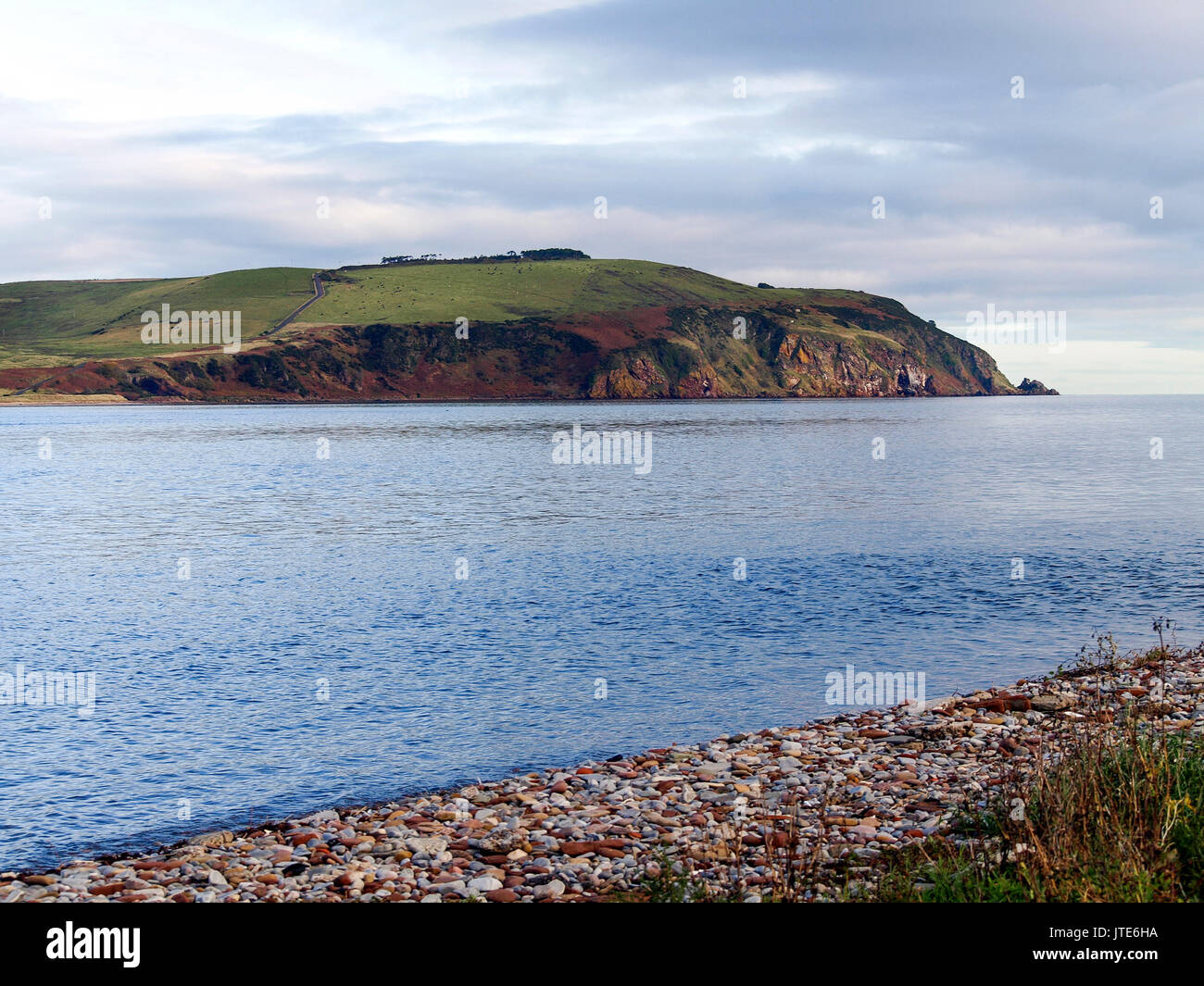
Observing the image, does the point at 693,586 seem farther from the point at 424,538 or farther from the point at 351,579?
the point at 424,538

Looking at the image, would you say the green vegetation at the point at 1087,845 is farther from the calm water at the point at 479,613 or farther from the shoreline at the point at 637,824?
the calm water at the point at 479,613

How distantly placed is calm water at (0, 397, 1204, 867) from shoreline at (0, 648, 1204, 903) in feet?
Answer: 4.47

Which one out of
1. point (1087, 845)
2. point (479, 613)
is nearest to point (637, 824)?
point (1087, 845)

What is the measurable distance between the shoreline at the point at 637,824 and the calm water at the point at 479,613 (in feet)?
4.47

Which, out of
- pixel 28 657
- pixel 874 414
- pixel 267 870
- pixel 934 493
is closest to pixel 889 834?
pixel 267 870

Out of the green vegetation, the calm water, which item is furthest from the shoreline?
the calm water

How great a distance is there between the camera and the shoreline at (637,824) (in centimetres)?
991

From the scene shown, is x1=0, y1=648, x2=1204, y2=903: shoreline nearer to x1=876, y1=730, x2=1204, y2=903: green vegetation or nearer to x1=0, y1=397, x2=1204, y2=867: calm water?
x1=876, y1=730, x2=1204, y2=903: green vegetation

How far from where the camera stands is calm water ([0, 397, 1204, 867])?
50.9ft

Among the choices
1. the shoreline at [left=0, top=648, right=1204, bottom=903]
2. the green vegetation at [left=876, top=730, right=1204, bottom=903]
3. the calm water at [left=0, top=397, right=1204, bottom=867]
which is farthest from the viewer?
the calm water at [left=0, top=397, right=1204, bottom=867]

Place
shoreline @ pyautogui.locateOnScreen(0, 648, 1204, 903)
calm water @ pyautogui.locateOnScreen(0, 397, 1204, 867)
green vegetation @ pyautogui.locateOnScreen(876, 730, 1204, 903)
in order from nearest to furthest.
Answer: green vegetation @ pyautogui.locateOnScreen(876, 730, 1204, 903)
shoreline @ pyautogui.locateOnScreen(0, 648, 1204, 903)
calm water @ pyautogui.locateOnScreen(0, 397, 1204, 867)

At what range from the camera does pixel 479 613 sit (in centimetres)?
2583

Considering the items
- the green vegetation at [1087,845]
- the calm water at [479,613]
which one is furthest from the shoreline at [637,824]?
the calm water at [479,613]

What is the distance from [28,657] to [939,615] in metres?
20.6
